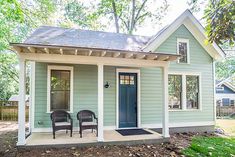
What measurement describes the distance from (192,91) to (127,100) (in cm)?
331

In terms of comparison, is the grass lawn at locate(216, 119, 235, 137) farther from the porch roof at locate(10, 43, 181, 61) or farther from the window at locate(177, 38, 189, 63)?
the porch roof at locate(10, 43, 181, 61)

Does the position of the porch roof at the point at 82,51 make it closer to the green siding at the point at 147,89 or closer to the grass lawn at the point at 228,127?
the green siding at the point at 147,89

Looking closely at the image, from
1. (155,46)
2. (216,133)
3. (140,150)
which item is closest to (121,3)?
(155,46)

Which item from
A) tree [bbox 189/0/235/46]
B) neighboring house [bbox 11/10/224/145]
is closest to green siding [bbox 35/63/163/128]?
neighboring house [bbox 11/10/224/145]

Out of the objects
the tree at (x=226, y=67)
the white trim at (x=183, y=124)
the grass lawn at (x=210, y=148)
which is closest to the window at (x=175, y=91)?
the white trim at (x=183, y=124)

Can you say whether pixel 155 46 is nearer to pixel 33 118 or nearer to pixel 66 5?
pixel 33 118


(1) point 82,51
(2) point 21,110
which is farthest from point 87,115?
(1) point 82,51

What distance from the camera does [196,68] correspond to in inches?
371

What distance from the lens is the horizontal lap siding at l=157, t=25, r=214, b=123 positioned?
29.6 feet

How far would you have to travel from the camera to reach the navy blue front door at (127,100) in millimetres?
8375

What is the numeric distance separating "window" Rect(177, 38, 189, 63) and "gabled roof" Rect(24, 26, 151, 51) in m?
1.72

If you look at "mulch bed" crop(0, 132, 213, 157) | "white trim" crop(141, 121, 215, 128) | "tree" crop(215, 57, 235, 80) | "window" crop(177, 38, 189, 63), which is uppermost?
"tree" crop(215, 57, 235, 80)

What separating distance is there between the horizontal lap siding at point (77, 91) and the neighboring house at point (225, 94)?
21555 mm

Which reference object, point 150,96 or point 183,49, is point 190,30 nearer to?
point 183,49
